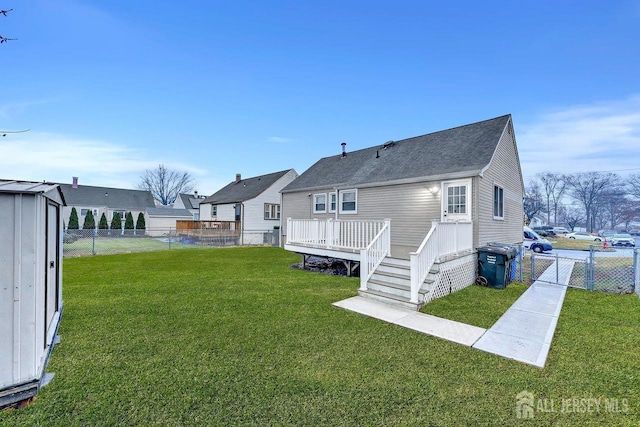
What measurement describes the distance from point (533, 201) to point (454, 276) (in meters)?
52.4

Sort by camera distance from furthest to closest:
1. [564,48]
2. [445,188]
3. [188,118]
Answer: [188,118] < [564,48] < [445,188]

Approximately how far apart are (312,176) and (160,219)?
2551 centimetres

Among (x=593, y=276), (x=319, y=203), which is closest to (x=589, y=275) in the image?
(x=593, y=276)

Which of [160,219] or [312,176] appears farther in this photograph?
[160,219]

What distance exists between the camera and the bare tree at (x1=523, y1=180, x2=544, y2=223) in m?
46.3

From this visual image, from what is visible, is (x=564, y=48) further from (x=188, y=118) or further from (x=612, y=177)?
(x=612, y=177)

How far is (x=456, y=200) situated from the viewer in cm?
867

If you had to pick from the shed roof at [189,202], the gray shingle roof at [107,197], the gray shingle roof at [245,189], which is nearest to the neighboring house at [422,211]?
the gray shingle roof at [245,189]

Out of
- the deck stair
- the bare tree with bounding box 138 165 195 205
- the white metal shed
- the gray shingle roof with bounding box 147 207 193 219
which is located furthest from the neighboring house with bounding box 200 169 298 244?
the bare tree with bounding box 138 165 195 205

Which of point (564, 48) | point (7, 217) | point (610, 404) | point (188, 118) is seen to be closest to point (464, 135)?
point (564, 48)

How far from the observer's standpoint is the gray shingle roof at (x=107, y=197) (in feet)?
101

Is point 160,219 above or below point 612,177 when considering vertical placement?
below

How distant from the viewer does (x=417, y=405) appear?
2475mm

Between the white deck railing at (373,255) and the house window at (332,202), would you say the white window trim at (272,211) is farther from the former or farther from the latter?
the white deck railing at (373,255)
